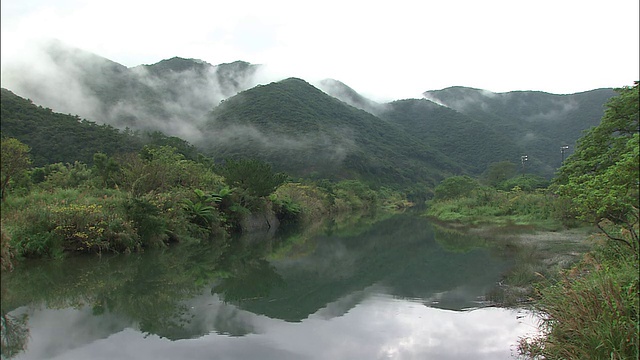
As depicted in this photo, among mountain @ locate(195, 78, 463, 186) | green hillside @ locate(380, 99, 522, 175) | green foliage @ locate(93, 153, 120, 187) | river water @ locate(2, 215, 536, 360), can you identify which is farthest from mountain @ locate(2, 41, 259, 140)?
green hillside @ locate(380, 99, 522, 175)

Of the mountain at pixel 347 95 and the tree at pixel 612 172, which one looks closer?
the tree at pixel 612 172

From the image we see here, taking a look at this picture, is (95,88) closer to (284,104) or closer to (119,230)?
(284,104)

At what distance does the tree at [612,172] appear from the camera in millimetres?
5605

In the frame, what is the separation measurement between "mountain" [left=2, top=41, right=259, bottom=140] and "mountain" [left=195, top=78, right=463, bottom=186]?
9420 mm

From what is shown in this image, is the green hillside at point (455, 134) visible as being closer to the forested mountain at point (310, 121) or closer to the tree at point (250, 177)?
the forested mountain at point (310, 121)

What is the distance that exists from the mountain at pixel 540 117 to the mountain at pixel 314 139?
23965mm

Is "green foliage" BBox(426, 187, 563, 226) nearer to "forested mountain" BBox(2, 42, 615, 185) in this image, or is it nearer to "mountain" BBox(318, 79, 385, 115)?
"forested mountain" BBox(2, 42, 615, 185)

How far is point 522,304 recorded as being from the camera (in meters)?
9.72

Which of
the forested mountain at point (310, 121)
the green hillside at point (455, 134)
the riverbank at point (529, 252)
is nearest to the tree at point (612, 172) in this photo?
the riverbank at point (529, 252)

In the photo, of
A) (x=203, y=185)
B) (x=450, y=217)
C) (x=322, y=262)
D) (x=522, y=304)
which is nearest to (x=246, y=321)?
(x=522, y=304)

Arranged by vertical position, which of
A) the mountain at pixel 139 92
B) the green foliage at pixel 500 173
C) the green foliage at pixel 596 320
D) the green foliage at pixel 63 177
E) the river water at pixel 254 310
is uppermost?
the mountain at pixel 139 92

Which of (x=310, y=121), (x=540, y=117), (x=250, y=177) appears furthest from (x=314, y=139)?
(x=540, y=117)

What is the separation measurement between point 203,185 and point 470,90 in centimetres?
19092

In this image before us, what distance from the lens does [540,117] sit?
496 feet
